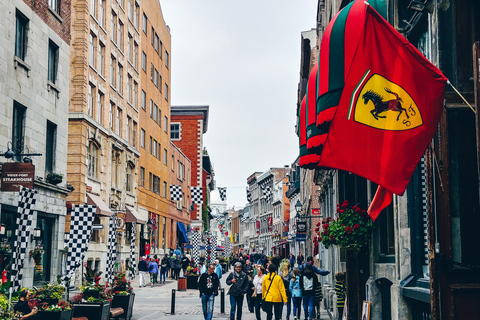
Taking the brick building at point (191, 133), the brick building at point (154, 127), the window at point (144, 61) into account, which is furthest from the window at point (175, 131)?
the window at point (144, 61)

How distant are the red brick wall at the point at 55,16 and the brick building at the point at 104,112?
6.10m

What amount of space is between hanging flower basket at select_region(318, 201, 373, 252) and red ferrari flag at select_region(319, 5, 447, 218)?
268 inches

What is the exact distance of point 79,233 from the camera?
67.8 ft

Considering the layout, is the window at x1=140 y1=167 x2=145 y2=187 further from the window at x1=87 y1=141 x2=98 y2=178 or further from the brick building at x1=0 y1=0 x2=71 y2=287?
the brick building at x1=0 y1=0 x2=71 y2=287

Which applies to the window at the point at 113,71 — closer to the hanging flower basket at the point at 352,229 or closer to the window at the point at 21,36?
the window at the point at 21,36

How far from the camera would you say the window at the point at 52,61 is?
983 inches

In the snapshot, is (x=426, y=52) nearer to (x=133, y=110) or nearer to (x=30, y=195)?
(x=30, y=195)

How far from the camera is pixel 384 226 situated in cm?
1352

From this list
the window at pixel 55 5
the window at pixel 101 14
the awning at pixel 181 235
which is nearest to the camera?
the window at pixel 55 5

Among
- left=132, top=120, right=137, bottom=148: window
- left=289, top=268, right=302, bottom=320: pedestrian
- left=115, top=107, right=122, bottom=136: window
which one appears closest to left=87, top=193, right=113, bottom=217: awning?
left=115, top=107, right=122, bottom=136: window

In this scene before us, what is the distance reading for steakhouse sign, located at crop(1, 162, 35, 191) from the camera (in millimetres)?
18219

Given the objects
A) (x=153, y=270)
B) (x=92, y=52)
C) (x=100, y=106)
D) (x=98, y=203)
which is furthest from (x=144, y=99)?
(x=98, y=203)

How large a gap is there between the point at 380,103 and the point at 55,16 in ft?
67.5

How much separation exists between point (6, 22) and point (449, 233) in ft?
57.1
